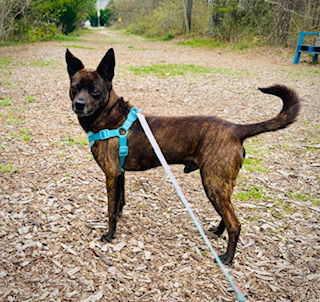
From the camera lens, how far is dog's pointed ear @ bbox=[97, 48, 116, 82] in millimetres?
2936

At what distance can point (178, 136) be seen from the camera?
2961 millimetres

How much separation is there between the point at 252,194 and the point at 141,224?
1.78 meters

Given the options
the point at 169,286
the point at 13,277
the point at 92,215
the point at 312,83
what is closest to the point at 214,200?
the point at 169,286

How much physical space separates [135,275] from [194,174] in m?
2.37

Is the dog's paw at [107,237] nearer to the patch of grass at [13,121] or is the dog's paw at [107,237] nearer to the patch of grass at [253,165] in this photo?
the patch of grass at [253,165]

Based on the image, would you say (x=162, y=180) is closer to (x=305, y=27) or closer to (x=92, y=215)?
(x=92, y=215)

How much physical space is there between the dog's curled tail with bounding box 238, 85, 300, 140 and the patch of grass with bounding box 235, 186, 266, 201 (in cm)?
171

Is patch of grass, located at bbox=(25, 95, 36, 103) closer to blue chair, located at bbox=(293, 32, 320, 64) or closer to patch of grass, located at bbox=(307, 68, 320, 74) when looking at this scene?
patch of grass, located at bbox=(307, 68, 320, 74)

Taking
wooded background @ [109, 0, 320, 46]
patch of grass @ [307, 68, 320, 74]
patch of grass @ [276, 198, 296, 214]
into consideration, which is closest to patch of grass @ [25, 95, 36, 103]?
patch of grass @ [276, 198, 296, 214]

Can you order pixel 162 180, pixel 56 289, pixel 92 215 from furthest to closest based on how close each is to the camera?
pixel 162 180
pixel 92 215
pixel 56 289

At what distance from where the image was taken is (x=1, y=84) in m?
9.18

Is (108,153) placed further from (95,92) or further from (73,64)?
(73,64)

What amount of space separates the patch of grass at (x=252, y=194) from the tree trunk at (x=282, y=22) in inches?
603

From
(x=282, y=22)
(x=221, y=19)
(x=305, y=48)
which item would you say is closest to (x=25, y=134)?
(x=305, y=48)
